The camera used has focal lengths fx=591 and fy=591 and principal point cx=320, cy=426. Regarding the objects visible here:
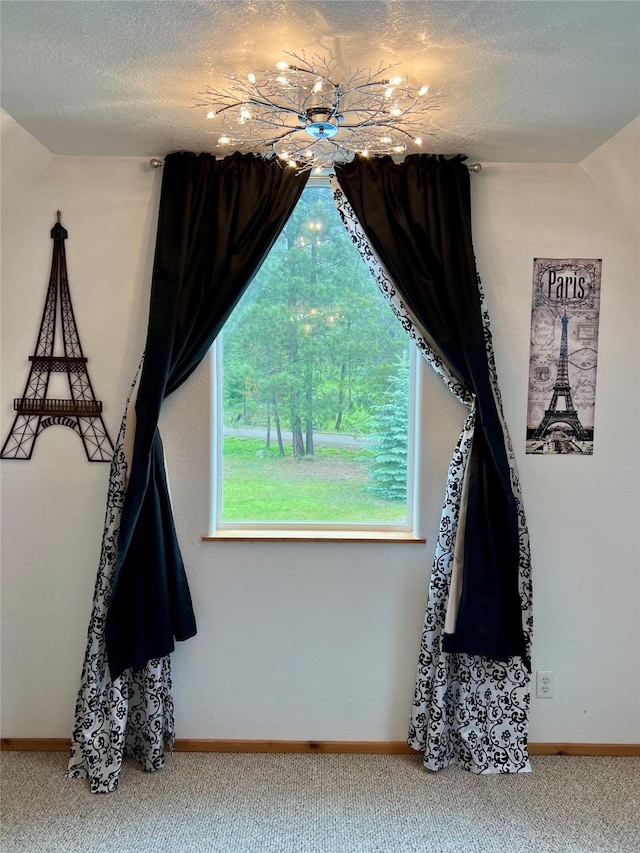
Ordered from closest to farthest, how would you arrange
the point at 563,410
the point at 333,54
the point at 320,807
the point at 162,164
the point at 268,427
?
the point at 333,54, the point at 320,807, the point at 162,164, the point at 563,410, the point at 268,427

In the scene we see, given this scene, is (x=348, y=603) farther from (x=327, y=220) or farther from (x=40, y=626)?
(x=327, y=220)

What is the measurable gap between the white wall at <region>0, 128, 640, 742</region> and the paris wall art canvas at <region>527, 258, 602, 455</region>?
1.7 inches

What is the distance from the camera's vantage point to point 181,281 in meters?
2.32

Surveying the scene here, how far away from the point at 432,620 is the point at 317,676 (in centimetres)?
57

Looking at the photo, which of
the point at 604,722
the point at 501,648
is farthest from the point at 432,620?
the point at 604,722

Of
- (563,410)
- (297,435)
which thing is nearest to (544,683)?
(563,410)

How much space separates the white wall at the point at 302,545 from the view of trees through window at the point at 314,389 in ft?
0.53

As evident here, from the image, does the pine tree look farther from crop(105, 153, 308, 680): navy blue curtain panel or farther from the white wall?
crop(105, 153, 308, 680): navy blue curtain panel

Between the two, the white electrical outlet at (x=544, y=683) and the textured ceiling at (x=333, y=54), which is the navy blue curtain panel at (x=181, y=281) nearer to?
the textured ceiling at (x=333, y=54)

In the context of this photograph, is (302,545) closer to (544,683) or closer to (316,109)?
(544,683)

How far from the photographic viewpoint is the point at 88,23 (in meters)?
1.52

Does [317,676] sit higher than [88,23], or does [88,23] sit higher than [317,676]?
[88,23]

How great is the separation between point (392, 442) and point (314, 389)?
0.41 metres

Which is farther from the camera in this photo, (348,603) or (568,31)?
(348,603)
